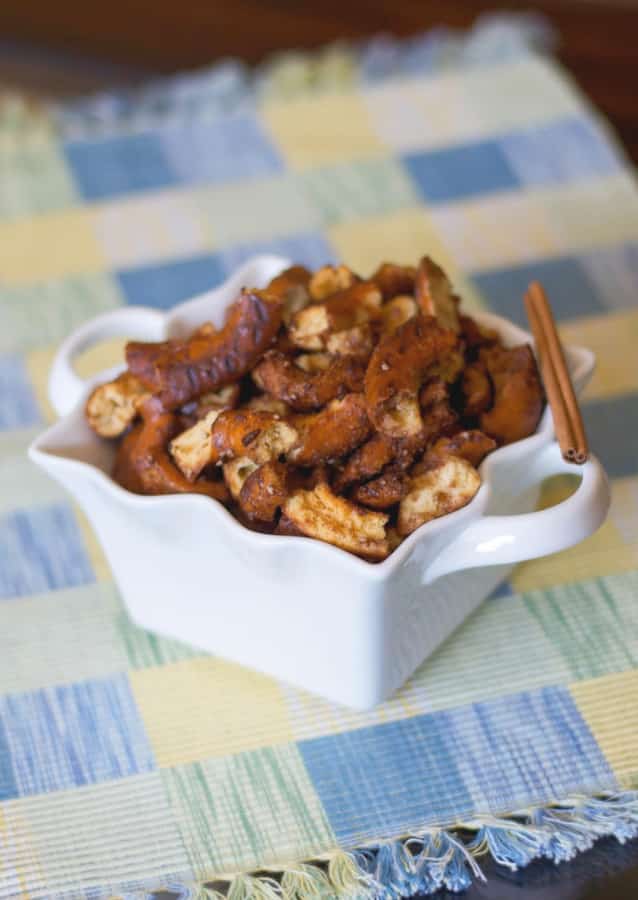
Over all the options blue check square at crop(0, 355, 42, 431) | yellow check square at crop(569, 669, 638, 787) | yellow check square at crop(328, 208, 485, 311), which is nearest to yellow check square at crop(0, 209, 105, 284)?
blue check square at crop(0, 355, 42, 431)

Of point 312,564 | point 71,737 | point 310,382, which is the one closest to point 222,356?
point 310,382

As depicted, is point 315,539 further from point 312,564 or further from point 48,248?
point 48,248

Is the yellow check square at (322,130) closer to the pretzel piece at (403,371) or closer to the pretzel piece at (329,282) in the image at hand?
the pretzel piece at (329,282)

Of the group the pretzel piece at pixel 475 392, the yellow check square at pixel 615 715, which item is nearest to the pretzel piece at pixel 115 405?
the pretzel piece at pixel 475 392

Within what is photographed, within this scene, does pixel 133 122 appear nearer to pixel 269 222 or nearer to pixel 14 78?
pixel 269 222

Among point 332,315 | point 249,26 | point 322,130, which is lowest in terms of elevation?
point 249,26

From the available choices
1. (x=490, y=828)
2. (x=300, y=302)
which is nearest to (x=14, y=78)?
(x=300, y=302)
